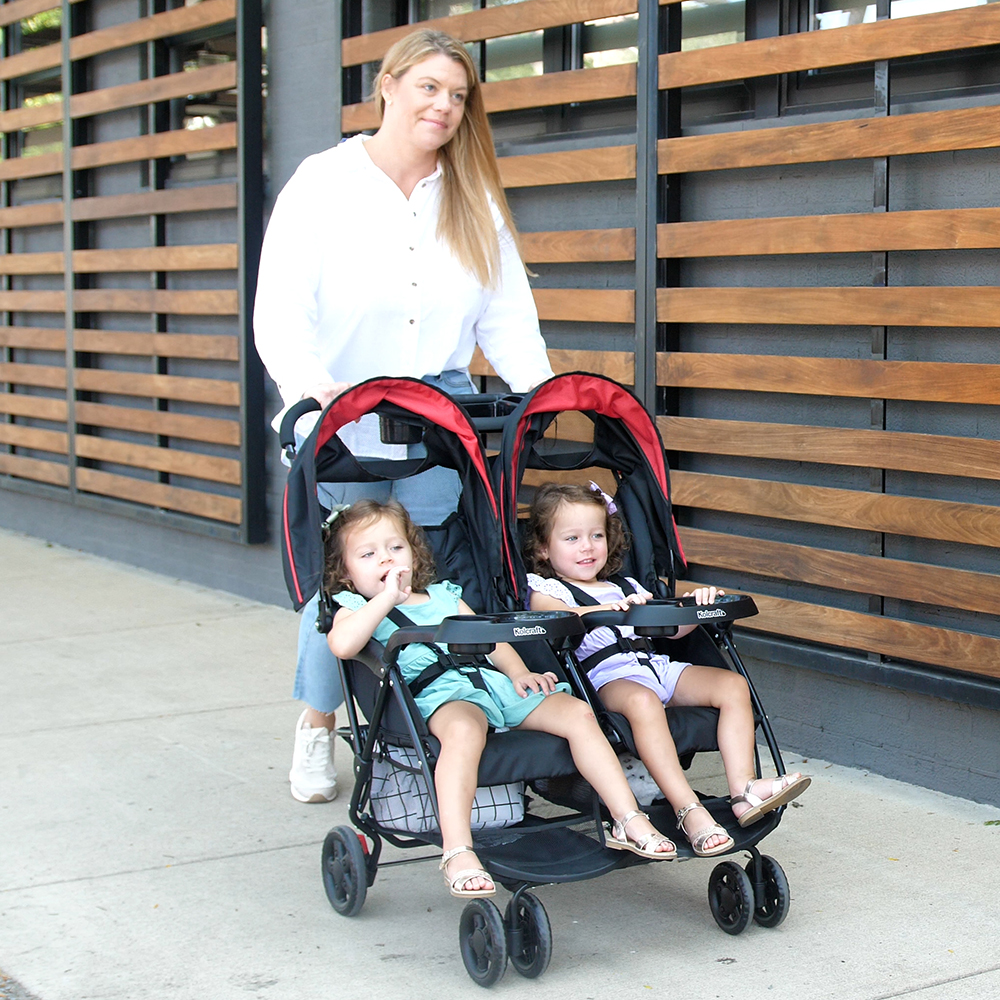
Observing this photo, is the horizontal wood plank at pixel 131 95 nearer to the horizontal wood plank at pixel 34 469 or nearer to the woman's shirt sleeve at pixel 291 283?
the horizontal wood plank at pixel 34 469

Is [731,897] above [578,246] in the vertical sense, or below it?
below

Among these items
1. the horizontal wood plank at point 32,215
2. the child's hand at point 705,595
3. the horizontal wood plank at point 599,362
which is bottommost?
the child's hand at point 705,595

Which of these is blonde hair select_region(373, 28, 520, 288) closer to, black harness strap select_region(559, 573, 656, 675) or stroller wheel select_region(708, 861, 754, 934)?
black harness strap select_region(559, 573, 656, 675)

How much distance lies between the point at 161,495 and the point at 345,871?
4.67 m

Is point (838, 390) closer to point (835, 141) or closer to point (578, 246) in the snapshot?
point (835, 141)

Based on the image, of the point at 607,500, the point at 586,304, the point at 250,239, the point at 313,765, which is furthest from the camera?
the point at 250,239

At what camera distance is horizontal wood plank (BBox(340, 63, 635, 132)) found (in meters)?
5.01

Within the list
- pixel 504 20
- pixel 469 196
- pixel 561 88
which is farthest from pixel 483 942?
pixel 504 20

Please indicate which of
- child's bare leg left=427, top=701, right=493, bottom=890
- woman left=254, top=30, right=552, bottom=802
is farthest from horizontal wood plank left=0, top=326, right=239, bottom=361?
child's bare leg left=427, top=701, right=493, bottom=890

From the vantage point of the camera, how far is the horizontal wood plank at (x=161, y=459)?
285 inches

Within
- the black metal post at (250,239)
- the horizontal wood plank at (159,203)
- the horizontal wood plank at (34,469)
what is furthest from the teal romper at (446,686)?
the horizontal wood plank at (34,469)

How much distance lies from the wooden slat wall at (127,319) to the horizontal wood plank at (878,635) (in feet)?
10.9

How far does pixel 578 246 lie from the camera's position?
5246 millimetres

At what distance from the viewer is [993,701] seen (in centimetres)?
405
